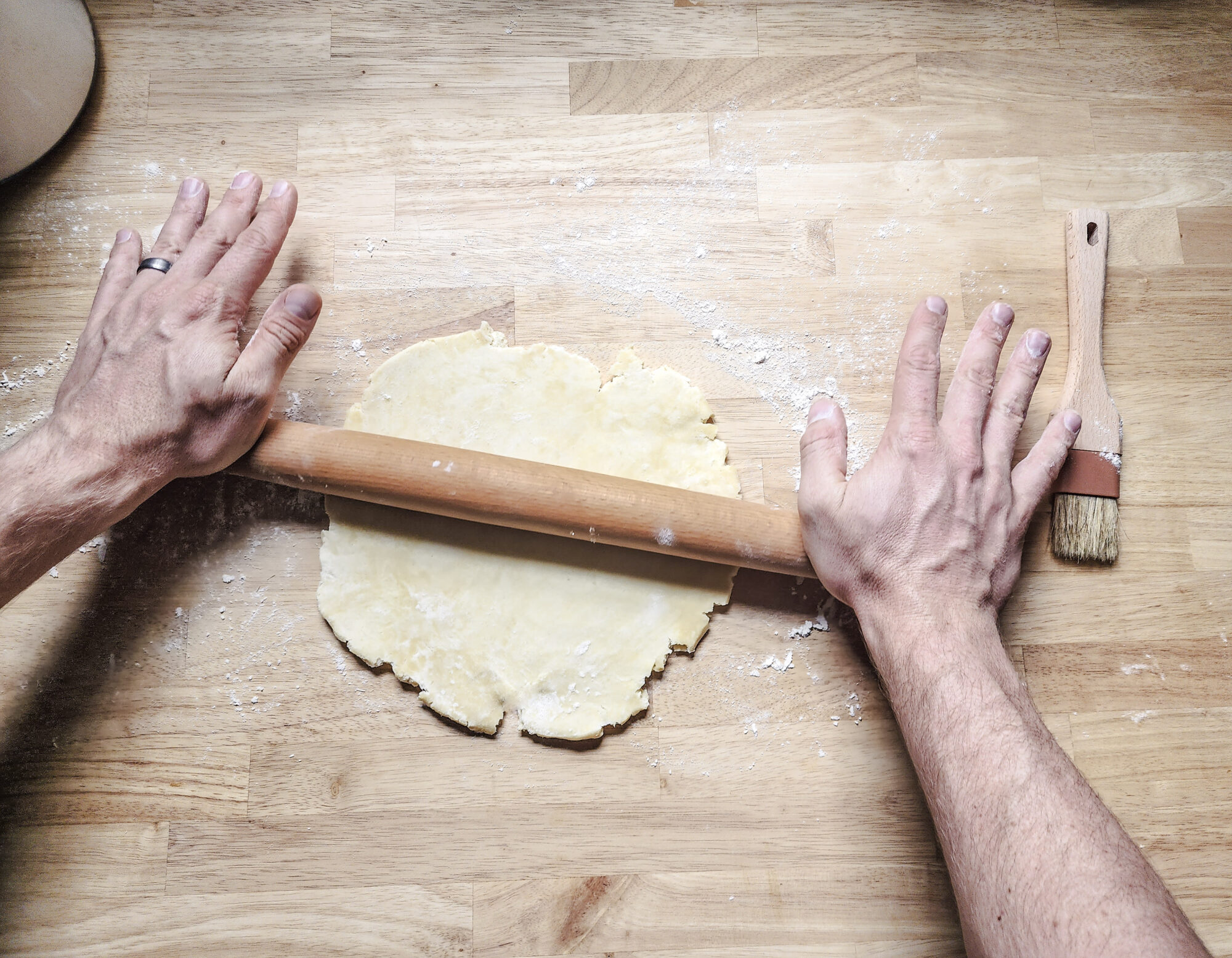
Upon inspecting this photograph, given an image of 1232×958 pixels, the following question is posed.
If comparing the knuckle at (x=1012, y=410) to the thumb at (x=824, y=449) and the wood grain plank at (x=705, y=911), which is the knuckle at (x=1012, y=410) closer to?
the thumb at (x=824, y=449)

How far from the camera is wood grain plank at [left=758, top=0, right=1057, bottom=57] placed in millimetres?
1497

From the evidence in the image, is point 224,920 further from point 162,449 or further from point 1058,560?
point 1058,560

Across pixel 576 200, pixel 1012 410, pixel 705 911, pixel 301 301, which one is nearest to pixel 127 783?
pixel 301 301

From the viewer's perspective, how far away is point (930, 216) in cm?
146

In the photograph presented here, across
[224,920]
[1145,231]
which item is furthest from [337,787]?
[1145,231]

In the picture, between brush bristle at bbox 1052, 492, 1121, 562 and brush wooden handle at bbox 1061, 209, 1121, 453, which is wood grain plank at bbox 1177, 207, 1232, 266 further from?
brush bristle at bbox 1052, 492, 1121, 562

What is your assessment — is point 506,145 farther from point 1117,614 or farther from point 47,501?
point 1117,614

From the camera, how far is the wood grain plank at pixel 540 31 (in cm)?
149

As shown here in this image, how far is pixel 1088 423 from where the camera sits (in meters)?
1.37

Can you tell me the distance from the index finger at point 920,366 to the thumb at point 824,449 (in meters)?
0.09

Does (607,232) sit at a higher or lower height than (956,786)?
higher

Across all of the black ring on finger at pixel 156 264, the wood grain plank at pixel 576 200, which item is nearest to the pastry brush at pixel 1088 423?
the wood grain plank at pixel 576 200

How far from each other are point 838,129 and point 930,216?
240 mm

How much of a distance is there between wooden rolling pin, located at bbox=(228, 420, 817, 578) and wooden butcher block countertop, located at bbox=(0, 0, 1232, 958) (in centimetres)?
17
